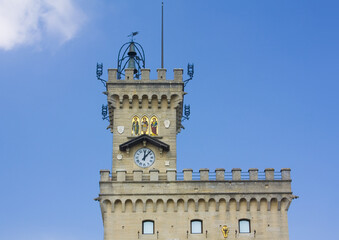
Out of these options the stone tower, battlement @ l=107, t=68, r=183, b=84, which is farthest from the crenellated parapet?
battlement @ l=107, t=68, r=183, b=84

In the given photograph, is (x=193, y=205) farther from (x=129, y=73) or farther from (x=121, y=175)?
(x=129, y=73)

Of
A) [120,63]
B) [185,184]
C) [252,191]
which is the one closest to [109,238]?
[185,184]

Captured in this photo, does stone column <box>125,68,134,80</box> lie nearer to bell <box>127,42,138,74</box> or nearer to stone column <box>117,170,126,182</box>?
bell <box>127,42,138,74</box>

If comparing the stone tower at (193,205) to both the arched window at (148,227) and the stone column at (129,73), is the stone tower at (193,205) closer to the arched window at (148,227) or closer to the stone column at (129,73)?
the arched window at (148,227)

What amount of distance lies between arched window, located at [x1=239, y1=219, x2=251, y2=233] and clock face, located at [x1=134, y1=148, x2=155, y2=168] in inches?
423

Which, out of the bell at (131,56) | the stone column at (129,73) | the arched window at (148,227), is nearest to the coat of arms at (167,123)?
the stone column at (129,73)

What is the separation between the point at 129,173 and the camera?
7312 centimetres

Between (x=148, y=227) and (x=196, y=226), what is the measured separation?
4.39 m

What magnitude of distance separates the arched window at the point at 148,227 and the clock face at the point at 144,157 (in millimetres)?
6477

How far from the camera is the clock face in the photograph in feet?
243

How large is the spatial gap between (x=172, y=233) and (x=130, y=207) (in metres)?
4.59

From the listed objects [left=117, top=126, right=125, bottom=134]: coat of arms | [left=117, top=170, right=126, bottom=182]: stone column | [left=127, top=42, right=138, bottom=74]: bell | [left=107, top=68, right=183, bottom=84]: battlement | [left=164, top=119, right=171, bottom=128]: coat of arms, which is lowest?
[left=117, top=170, right=126, bottom=182]: stone column

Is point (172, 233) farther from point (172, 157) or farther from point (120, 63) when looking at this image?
point (120, 63)

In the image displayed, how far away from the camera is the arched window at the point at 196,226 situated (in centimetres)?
6938
